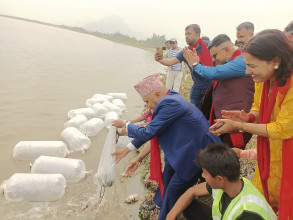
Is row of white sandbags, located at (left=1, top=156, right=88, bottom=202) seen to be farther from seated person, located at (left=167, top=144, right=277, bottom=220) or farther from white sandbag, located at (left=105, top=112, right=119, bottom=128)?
white sandbag, located at (left=105, top=112, right=119, bottom=128)

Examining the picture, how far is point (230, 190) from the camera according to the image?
5.96 ft

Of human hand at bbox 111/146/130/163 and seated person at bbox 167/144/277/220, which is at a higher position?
seated person at bbox 167/144/277/220

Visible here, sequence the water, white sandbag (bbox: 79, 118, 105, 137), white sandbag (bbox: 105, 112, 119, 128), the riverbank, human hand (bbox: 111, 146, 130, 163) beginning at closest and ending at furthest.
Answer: the riverbank → human hand (bbox: 111, 146, 130, 163) → the water → white sandbag (bbox: 79, 118, 105, 137) → white sandbag (bbox: 105, 112, 119, 128)

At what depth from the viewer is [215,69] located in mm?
2723

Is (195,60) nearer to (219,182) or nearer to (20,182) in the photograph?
(219,182)

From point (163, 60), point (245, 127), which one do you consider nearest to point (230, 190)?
point (245, 127)

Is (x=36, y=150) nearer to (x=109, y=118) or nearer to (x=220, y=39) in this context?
(x=109, y=118)

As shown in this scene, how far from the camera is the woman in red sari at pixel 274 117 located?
1653 millimetres

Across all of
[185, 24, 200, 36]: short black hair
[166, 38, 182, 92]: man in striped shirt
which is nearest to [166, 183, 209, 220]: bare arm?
[185, 24, 200, 36]: short black hair

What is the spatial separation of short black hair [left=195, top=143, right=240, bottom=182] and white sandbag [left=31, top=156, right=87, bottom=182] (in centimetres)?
242

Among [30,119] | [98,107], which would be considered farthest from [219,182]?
[30,119]

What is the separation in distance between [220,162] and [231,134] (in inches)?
42.4

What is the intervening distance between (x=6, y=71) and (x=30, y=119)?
267 inches

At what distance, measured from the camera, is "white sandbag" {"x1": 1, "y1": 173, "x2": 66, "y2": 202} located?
319cm
